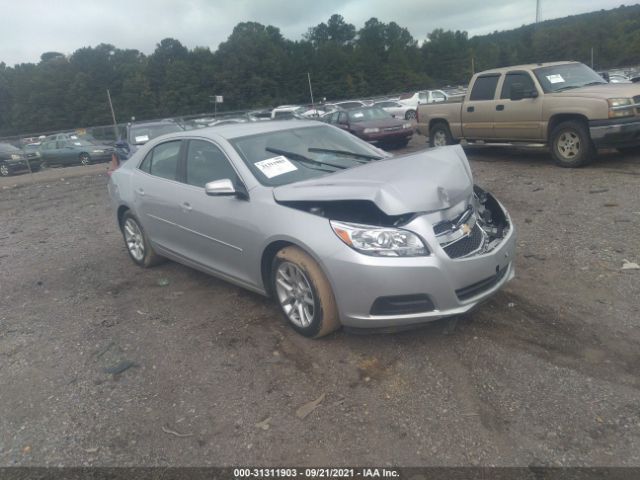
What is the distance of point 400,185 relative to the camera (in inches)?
146

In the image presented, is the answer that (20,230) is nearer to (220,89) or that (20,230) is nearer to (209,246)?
(209,246)

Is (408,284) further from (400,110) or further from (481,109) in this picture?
(400,110)

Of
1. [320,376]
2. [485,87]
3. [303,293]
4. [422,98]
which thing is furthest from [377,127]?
[422,98]

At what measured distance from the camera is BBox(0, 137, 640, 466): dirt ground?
2.83m

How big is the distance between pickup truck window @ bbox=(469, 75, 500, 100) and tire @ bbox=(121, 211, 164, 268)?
775cm

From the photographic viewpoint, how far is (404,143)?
54.2 ft

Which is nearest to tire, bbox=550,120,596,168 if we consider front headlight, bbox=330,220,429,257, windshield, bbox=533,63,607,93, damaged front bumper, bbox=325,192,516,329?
windshield, bbox=533,63,607,93

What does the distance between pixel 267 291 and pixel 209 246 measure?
31.2 inches

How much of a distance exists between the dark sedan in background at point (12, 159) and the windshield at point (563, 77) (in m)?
18.8

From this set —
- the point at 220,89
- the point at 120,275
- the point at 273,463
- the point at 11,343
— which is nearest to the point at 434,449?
the point at 273,463

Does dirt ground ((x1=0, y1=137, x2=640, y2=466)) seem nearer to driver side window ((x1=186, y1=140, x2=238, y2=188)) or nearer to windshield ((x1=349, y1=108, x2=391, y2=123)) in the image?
driver side window ((x1=186, y1=140, x2=238, y2=188))

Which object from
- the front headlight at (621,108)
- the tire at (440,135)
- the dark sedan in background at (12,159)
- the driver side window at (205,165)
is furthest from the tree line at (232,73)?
the driver side window at (205,165)

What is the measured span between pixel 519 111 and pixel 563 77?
970mm

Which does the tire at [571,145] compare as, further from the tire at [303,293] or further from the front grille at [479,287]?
the tire at [303,293]
